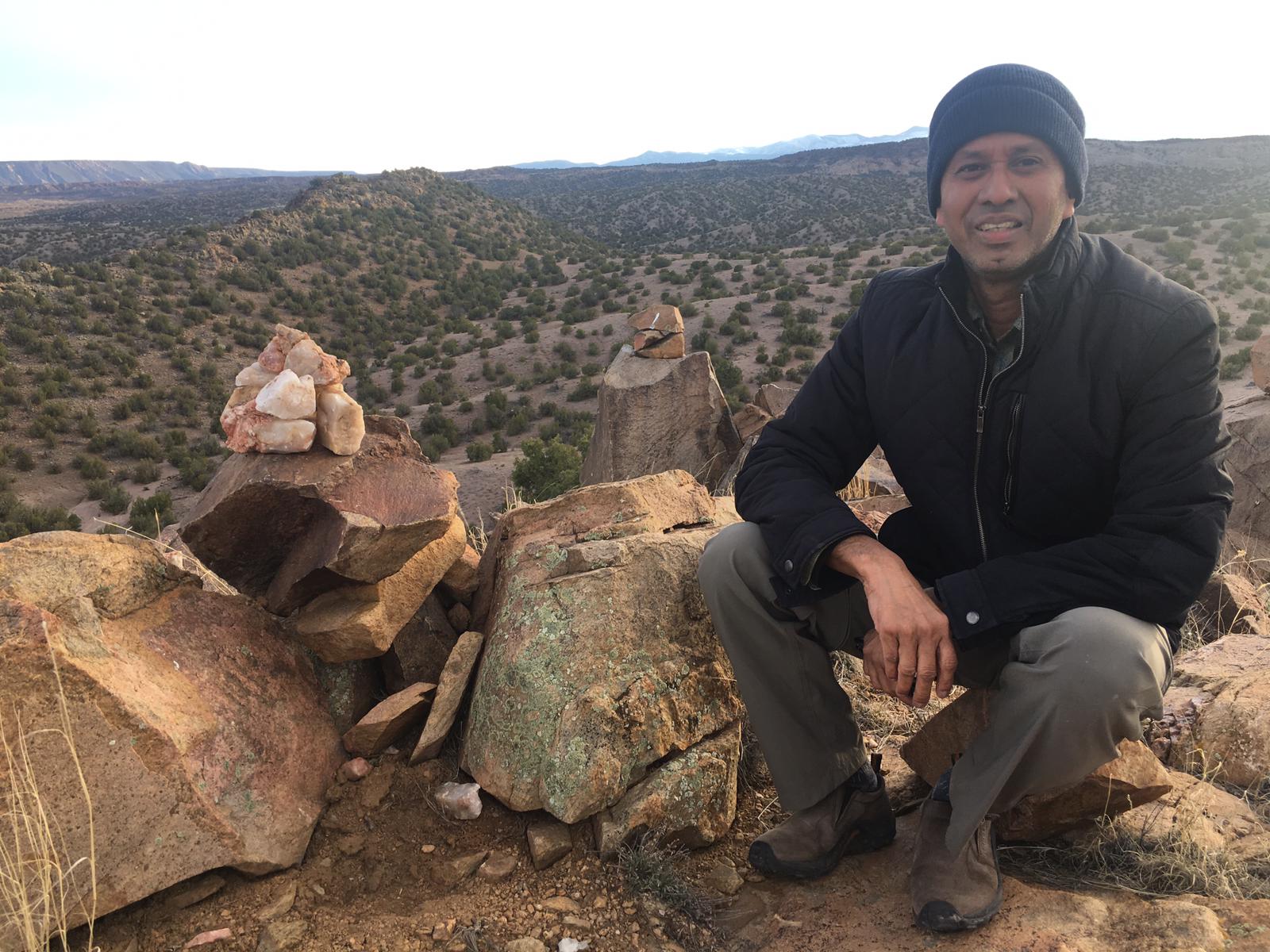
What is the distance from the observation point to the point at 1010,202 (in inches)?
85.0

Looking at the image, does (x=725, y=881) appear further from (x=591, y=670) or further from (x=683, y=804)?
(x=591, y=670)

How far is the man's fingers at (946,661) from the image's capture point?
1957 mm

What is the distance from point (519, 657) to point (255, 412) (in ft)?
4.64

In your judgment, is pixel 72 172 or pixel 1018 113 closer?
pixel 1018 113

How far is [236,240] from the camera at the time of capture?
30375mm

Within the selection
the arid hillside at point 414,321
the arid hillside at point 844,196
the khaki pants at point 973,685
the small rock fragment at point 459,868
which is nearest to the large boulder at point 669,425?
→ the arid hillside at point 414,321

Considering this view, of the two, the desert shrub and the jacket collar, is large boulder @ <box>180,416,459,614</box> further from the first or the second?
the desert shrub

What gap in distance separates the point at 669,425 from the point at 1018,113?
5257 mm

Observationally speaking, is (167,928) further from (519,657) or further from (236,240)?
(236,240)

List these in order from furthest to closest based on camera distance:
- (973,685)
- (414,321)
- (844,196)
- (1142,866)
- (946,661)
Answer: (844,196) < (414,321) < (973,685) < (1142,866) < (946,661)

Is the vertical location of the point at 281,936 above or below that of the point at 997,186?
below

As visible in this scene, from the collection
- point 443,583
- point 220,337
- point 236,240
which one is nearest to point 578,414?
point 220,337

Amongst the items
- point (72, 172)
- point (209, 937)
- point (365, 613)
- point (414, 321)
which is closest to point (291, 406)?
point (365, 613)

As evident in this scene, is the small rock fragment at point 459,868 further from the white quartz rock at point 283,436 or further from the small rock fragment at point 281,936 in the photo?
the white quartz rock at point 283,436
